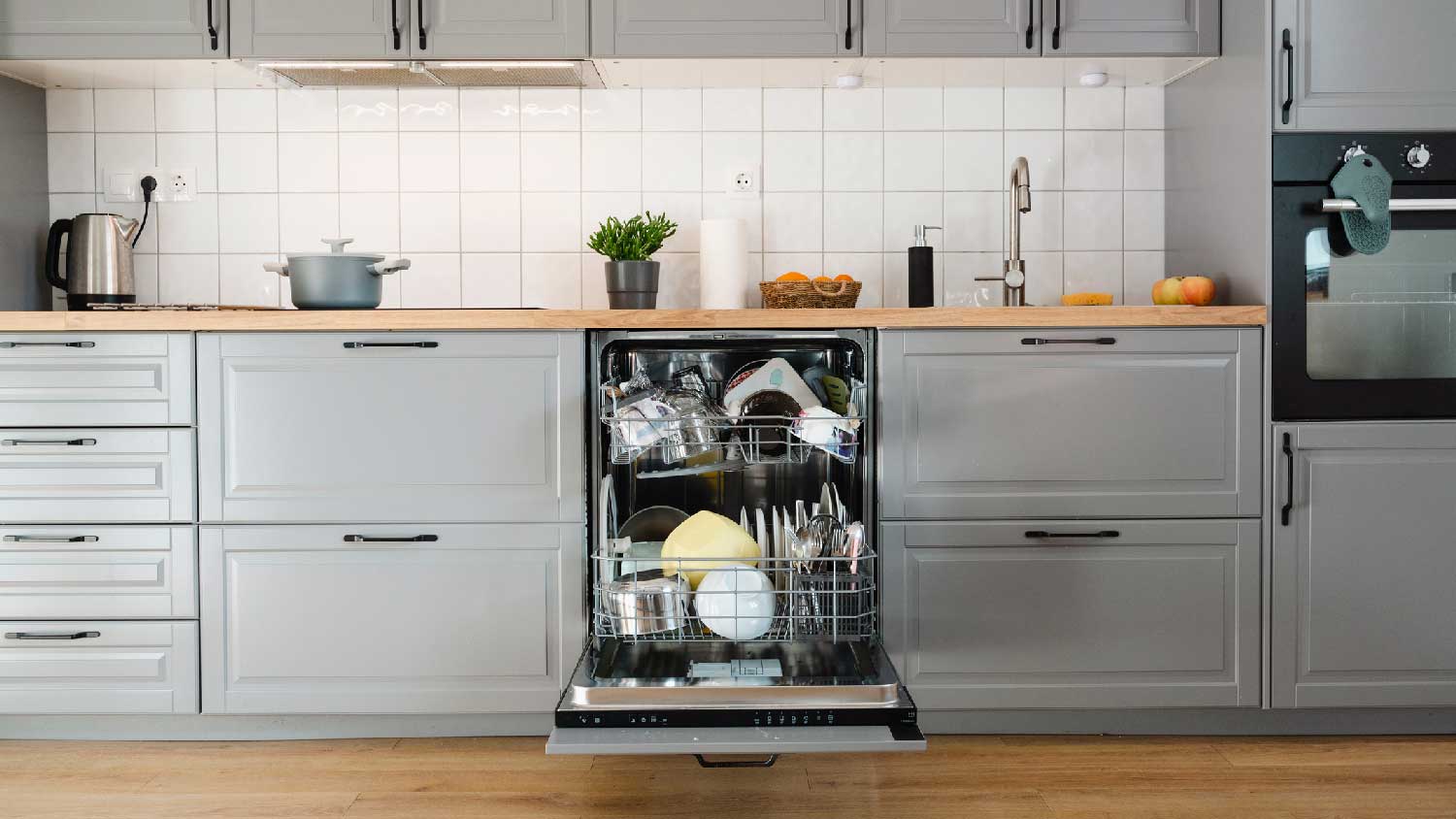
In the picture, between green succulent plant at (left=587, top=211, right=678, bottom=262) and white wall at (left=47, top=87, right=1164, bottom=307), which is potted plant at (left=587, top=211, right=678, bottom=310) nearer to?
green succulent plant at (left=587, top=211, right=678, bottom=262)

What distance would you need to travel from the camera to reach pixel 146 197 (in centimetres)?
265

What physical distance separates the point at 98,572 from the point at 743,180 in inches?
66.3

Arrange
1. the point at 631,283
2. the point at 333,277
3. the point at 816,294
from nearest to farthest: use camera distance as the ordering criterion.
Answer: the point at 333,277 < the point at 816,294 < the point at 631,283

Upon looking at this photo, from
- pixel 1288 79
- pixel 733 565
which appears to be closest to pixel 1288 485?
pixel 1288 79

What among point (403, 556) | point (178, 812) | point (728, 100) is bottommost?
point (178, 812)

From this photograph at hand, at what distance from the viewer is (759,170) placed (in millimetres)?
2670

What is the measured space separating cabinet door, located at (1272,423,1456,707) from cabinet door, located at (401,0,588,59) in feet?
5.64

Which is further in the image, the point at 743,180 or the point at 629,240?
the point at 743,180

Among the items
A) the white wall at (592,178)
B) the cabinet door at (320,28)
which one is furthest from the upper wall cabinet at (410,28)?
the white wall at (592,178)

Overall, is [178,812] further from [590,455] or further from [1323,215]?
[1323,215]

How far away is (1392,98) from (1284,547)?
94 centimetres

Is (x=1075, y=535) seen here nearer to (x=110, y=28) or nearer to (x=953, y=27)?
(x=953, y=27)

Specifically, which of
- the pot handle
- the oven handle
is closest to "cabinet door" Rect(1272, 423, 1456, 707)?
the oven handle

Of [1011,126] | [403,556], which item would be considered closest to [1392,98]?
[1011,126]
